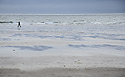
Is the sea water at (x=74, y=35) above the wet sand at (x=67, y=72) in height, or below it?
above

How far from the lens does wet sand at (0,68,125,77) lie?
855 cm

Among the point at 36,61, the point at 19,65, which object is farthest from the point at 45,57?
the point at 19,65

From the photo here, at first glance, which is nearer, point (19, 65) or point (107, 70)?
point (107, 70)

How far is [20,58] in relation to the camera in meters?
12.3

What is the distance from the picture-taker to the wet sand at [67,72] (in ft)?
28.1

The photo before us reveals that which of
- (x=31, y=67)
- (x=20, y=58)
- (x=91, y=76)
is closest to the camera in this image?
(x=91, y=76)

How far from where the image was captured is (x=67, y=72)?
9016 millimetres

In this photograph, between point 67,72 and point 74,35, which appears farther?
point 74,35

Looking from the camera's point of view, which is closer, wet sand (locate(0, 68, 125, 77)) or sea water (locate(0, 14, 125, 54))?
wet sand (locate(0, 68, 125, 77))

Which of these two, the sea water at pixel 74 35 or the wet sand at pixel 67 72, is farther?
the sea water at pixel 74 35

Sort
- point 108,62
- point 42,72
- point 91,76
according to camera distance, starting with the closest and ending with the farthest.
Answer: point 91,76 < point 42,72 < point 108,62

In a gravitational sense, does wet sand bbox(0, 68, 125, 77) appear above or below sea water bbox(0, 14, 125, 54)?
below

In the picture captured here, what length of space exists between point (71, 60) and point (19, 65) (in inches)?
115

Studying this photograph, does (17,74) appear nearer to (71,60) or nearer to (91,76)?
(91,76)
